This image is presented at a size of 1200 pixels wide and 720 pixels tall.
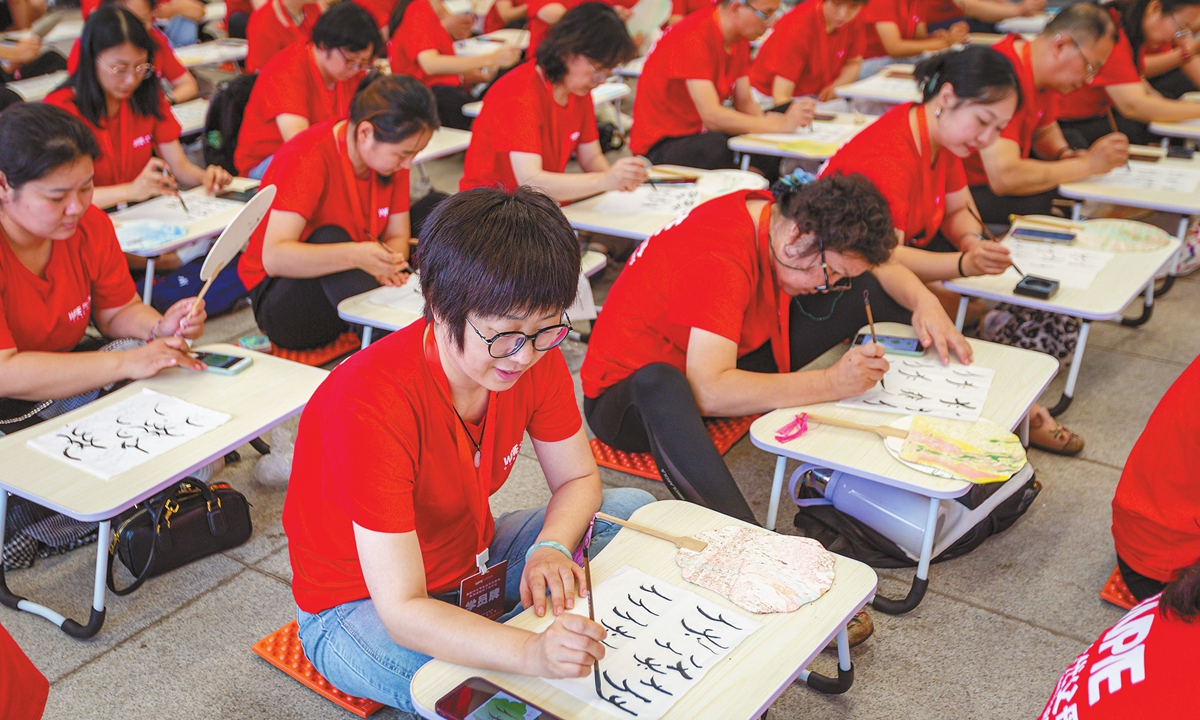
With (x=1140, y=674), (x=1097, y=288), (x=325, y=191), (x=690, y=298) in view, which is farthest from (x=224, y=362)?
(x=1097, y=288)

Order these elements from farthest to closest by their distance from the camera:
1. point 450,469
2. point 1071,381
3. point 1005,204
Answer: point 1005,204, point 1071,381, point 450,469

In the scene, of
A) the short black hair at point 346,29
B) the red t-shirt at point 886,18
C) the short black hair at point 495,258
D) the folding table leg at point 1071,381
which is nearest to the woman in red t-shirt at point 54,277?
the short black hair at point 495,258

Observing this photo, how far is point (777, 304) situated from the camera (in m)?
2.26

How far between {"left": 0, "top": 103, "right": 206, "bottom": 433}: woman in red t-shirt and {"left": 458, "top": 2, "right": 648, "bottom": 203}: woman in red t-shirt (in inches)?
49.2

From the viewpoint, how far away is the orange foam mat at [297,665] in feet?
6.00

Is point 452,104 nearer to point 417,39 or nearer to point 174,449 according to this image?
point 417,39

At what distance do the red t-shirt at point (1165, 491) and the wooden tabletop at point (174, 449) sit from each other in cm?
171

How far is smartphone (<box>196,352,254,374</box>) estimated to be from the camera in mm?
2201

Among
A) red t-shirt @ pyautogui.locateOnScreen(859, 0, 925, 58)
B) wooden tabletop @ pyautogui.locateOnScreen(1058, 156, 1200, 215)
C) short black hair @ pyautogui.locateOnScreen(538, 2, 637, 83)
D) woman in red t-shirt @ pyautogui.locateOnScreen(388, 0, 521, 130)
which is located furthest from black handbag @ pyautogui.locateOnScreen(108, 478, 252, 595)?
red t-shirt @ pyautogui.locateOnScreen(859, 0, 925, 58)

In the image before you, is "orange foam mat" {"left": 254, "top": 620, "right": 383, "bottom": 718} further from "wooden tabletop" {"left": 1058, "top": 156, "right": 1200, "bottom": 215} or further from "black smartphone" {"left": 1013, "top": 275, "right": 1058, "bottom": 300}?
"wooden tabletop" {"left": 1058, "top": 156, "right": 1200, "bottom": 215}

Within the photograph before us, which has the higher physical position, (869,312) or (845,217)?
(845,217)

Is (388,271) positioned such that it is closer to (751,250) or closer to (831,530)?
(751,250)

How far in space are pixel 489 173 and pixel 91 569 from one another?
1.82 m

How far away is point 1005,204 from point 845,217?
1915 mm
